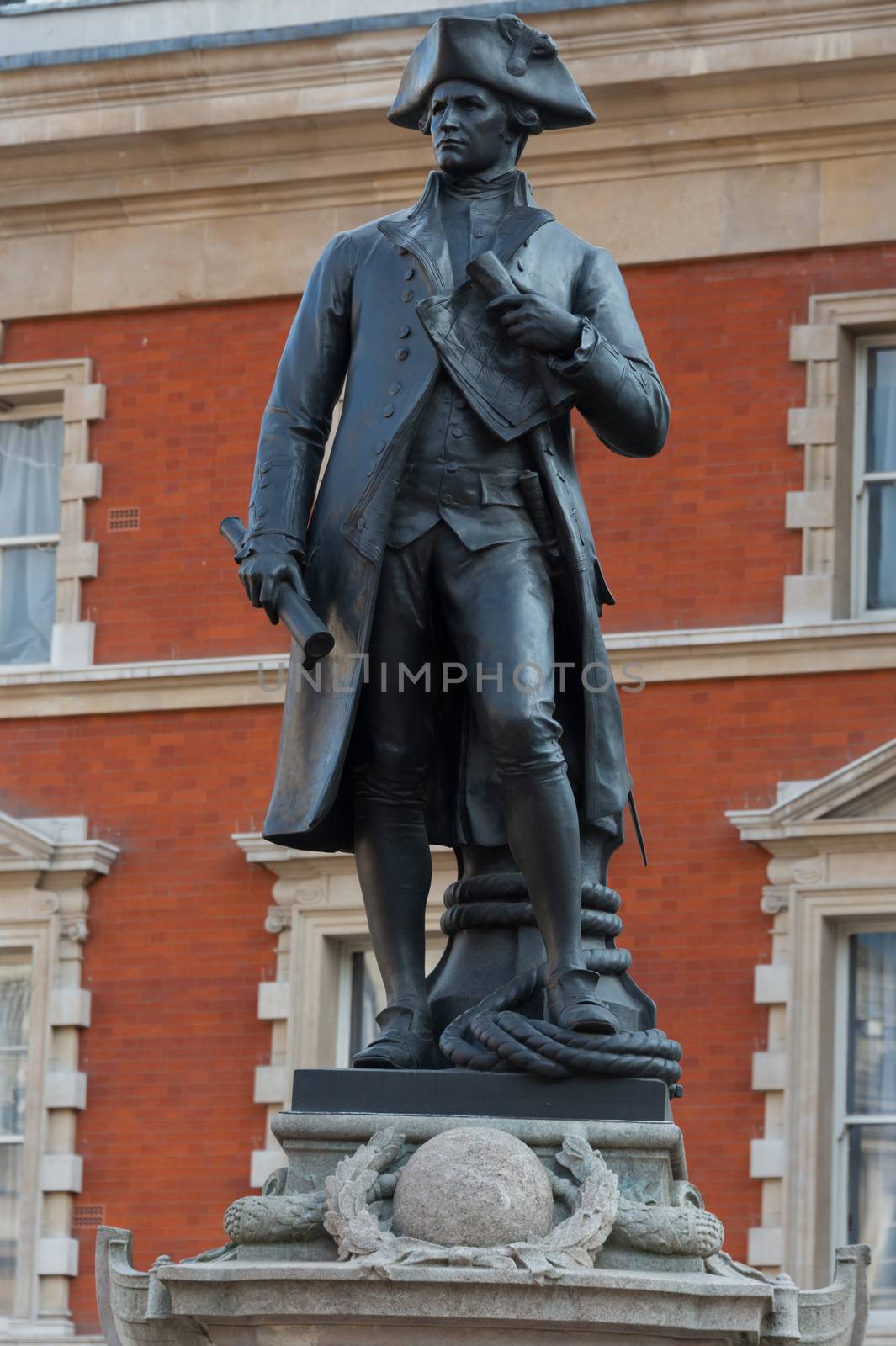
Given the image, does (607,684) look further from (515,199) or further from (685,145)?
(685,145)

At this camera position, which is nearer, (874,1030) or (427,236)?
(427,236)

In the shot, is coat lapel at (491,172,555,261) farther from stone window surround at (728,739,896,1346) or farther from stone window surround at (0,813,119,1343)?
stone window surround at (0,813,119,1343)

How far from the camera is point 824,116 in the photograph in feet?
51.8

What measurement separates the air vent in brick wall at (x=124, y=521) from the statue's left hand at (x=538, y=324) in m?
10.4

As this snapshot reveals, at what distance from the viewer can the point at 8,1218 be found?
52.6 feet

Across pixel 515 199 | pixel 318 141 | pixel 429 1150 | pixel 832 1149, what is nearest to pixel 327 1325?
pixel 429 1150

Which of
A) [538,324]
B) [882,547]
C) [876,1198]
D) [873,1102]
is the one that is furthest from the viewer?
[882,547]

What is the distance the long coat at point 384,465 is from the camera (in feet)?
21.4

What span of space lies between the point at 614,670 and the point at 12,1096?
399cm

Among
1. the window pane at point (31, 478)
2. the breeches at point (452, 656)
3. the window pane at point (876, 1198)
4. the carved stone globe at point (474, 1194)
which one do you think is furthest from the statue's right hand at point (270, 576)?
the window pane at point (31, 478)

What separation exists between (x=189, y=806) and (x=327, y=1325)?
34.5 ft

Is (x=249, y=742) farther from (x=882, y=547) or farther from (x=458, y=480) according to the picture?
(x=458, y=480)

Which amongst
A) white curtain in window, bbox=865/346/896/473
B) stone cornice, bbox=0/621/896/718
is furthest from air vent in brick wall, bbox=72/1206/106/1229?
white curtain in window, bbox=865/346/896/473

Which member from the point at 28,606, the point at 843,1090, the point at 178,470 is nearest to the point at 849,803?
the point at 843,1090
